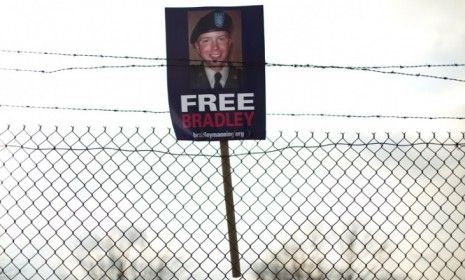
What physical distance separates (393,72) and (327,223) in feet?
6.24

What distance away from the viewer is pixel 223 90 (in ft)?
29.1

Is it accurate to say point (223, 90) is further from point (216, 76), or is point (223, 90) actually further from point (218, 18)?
point (218, 18)

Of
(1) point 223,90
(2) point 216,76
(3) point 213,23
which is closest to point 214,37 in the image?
(3) point 213,23

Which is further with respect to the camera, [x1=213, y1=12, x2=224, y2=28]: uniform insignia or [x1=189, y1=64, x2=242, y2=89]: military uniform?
[x1=213, y1=12, x2=224, y2=28]: uniform insignia

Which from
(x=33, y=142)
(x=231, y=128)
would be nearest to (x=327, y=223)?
(x=33, y=142)

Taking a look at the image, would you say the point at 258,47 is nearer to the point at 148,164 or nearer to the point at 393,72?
the point at 393,72

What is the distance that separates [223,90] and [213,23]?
116 cm

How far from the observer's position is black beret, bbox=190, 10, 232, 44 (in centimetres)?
927

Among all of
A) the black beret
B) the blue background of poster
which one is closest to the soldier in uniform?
the black beret

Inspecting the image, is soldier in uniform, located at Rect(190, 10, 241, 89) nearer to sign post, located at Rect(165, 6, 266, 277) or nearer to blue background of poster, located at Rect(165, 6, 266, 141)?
sign post, located at Rect(165, 6, 266, 277)

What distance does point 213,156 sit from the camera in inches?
164

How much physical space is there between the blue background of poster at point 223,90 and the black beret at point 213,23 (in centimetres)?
9

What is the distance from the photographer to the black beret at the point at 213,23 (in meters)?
9.27

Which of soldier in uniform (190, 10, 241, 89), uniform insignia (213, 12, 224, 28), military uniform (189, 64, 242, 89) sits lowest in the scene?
Result: military uniform (189, 64, 242, 89)
